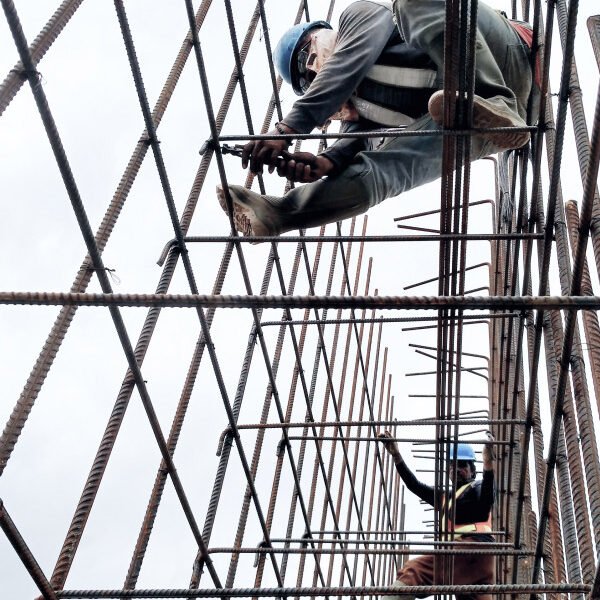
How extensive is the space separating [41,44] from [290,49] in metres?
2.17

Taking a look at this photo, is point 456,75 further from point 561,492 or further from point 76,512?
point 76,512

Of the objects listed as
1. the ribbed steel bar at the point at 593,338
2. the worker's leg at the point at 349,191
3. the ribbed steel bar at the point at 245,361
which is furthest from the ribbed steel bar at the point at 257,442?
the ribbed steel bar at the point at 593,338

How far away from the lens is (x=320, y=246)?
6.16 meters

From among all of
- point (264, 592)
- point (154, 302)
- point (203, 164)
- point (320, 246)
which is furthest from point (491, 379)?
point (154, 302)

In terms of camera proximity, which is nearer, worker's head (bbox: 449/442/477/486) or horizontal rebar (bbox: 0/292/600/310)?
horizontal rebar (bbox: 0/292/600/310)

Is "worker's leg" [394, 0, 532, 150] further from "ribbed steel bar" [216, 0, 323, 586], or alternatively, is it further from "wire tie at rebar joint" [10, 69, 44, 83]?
"wire tie at rebar joint" [10, 69, 44, 83]

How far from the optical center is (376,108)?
4.15 metres

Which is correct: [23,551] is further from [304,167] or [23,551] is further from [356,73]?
[356,73]

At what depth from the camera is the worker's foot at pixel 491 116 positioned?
3.32m

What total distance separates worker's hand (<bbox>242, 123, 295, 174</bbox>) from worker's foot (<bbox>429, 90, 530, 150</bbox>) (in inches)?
23.3

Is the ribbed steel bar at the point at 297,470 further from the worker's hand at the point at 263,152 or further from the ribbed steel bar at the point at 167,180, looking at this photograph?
the worker's hand at the point at 263,152

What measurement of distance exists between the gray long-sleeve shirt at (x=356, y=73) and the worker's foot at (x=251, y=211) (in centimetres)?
35

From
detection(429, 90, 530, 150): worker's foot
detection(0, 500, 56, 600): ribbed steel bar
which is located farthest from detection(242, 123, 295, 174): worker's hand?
detection(0, 500, 56, 600): ribbed steel bar

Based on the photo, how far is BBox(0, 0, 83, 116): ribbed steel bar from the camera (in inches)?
89.7
